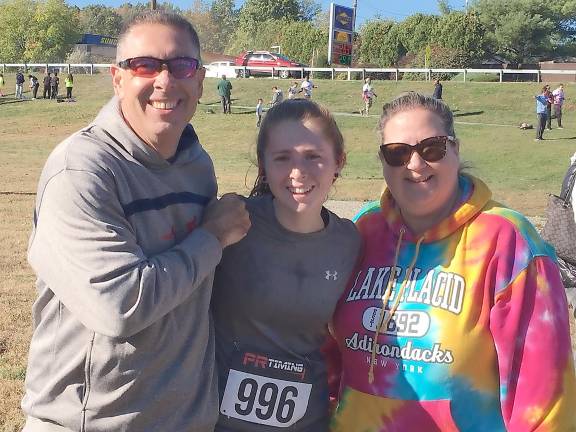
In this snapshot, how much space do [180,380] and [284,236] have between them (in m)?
0.67

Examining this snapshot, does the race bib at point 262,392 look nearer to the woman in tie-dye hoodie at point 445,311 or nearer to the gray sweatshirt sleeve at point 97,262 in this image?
the woman in tie-dye hoodie at point 445,311

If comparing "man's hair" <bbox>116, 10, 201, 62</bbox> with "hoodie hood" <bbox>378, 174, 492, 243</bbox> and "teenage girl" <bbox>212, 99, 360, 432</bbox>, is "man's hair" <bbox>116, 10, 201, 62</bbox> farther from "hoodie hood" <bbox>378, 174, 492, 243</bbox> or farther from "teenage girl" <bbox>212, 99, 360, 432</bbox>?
"hoodie hood" <bbox>378, 174, 492, 243</bbox>

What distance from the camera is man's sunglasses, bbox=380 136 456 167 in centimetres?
252

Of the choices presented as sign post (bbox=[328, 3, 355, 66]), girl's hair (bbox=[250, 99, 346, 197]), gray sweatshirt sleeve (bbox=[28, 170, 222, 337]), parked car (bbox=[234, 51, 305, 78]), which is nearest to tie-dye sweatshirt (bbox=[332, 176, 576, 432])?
girl's hair (bbox=[250, 99, 346, 197])

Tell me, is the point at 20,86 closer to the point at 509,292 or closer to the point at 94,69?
the point at 94,69

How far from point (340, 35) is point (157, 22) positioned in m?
44.2

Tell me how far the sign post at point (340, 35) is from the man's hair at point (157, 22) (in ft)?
141

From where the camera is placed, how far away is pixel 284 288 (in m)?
2.48

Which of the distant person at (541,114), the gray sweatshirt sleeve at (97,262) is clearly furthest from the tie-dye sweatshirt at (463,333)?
the distant person at (541,114)

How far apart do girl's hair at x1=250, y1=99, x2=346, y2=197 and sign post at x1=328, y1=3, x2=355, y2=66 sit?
42.8m

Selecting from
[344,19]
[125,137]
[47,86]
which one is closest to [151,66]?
[125,137]

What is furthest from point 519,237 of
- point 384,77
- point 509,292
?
point 384,77

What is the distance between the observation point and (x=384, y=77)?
41875 millimetres

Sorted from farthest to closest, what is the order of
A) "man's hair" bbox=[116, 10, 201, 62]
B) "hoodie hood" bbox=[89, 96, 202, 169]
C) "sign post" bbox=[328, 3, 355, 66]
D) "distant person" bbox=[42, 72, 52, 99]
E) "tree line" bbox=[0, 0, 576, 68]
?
"tree line" bbox=[0, 0, 576, 68], "sign post" bbox=[328, 3, 355, 66], "distant person" bbox=[42, 72, 52, 99], "man's hair" bbox=[116, 10, 201, 62], "hoodie hood" bbox=[89, 96, 202, 169]
